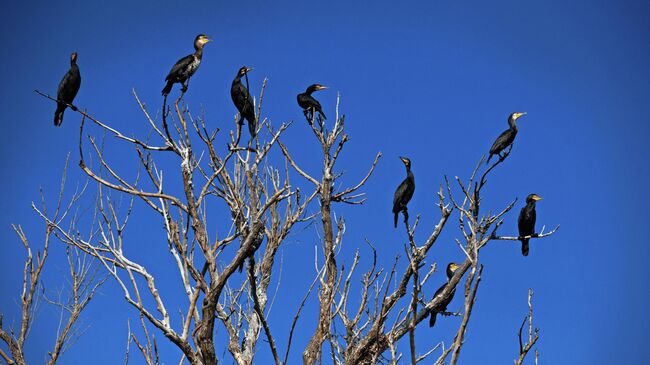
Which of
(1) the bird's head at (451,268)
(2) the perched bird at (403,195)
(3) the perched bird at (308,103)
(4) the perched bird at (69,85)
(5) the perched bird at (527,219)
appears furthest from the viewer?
(1) the bird's head at (451,268)

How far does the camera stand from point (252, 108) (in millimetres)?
5805

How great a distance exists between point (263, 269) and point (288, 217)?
0.63 meters

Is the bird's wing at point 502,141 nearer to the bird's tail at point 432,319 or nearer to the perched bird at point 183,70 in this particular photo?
the bird's tail at point 432,319

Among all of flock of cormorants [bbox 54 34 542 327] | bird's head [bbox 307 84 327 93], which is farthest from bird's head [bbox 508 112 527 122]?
bird's head [bbox 307 84 327 93]

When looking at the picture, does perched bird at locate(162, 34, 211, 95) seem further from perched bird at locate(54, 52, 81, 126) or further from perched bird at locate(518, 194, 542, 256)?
perched bird at locate(518, 194, 542, 256)

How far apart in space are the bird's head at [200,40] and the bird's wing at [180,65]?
418mm

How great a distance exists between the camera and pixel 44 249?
525 centimetres

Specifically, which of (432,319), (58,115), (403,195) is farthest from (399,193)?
(58,115)

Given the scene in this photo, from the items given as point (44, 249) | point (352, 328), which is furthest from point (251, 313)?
point (44, 249)

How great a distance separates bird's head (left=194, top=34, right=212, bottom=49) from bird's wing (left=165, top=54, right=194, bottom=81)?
1.37 ft

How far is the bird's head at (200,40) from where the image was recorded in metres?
6.02

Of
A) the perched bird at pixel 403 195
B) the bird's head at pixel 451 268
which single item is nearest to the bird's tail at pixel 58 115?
the perched bird at pixel 403 195

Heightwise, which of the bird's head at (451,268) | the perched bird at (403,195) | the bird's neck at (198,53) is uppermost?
the bird's neck at (198,53)

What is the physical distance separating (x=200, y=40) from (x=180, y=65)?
0.94 metres
